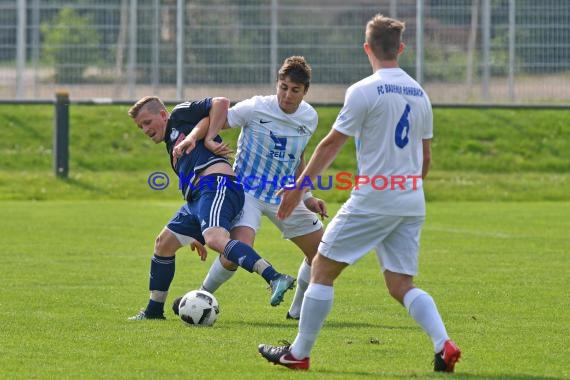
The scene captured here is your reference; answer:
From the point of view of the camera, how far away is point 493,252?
1502cm

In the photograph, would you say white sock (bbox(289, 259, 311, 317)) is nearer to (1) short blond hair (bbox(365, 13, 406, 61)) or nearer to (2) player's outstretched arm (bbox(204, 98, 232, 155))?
(2) player's outstretched arm (bbox(204, 98, 232, 155))

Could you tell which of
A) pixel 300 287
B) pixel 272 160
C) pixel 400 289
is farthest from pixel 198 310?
pixel 400 289

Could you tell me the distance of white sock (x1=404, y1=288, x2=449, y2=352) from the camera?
7445mm

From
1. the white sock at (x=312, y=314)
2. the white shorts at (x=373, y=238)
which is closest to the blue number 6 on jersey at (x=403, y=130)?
the white shorts at (x=373, y=238)

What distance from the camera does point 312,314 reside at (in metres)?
7.46

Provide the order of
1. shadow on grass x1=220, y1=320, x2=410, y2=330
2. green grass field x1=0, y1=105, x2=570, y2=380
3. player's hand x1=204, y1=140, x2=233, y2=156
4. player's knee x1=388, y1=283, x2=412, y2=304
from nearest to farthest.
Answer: player's knee x1=388, y1=283, x2=412, y2=304 < green grass field x1=0, y1=105, x2=570, y2=380 < shadow on grass x1=220, y1=320, x2=410, y2=330 < player's hand x1=204, y1=140, x2=233, y2=156

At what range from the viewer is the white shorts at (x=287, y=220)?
9.95 meters

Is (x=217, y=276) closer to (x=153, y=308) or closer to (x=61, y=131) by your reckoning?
(x=153, y=308)

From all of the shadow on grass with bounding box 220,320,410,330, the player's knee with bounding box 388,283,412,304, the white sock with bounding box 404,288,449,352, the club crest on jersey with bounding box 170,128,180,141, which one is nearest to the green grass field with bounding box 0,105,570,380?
the shadow on grass with bounding box 220,320,410,330

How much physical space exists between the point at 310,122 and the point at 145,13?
17.1 metres

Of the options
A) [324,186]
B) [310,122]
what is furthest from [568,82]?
[310,122]

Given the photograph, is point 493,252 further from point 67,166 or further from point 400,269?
point 67,166

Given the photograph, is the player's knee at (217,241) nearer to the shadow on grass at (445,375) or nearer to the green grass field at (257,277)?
the green grass field at (257,277)

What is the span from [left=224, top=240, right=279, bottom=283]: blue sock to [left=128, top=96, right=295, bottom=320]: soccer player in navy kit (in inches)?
6.7
